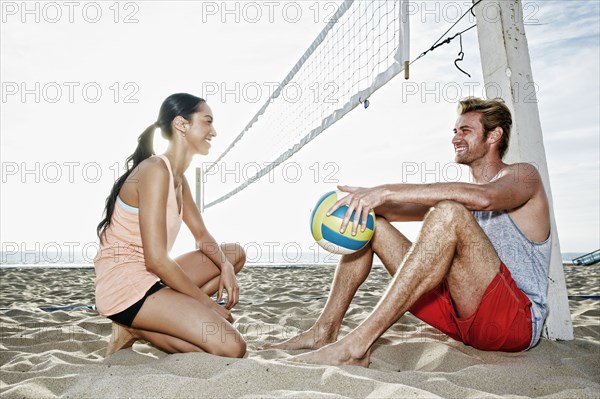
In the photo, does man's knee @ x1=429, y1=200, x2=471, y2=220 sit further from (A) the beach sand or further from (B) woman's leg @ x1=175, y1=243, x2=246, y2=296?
(B) woman's leg @ x1=175, y1=243, x2=246, y2=296

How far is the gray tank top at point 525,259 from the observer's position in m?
2.09

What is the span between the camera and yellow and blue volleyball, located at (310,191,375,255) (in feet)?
6.71

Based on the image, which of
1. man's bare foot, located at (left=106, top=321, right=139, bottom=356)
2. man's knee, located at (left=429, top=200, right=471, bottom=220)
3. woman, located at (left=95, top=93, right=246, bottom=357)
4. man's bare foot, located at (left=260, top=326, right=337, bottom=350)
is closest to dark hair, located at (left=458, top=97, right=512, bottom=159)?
man's knee, located at (left=429, top=200, right=471, bottom=220)

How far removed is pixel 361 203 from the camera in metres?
2.01

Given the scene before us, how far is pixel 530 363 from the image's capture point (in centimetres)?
196

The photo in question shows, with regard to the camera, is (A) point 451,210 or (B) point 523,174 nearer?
(A) point 451,210

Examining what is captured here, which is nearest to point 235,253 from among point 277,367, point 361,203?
point 361,203

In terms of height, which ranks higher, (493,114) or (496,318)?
(493,114)

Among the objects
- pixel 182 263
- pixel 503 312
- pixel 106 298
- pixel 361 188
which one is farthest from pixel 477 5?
pixel 106 298

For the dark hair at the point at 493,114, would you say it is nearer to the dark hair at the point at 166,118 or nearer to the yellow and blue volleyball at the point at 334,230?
the yellow and blue volleyball at the point at 334,230

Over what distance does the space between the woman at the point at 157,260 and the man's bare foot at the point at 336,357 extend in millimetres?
350

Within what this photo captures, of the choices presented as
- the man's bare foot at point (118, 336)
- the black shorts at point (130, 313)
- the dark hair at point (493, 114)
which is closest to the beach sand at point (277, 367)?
the man's bare foot at point (118, 336)

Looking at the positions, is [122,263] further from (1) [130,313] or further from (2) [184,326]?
(2) [184,326]

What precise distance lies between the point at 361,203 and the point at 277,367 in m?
0.71
